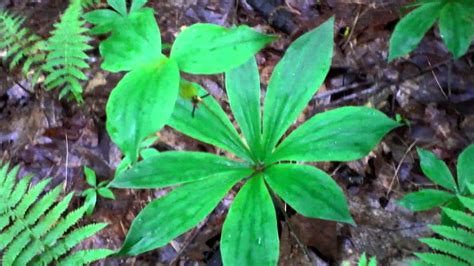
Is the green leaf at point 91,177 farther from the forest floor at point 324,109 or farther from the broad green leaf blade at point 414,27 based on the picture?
the broad green leaf blade at point 414,27

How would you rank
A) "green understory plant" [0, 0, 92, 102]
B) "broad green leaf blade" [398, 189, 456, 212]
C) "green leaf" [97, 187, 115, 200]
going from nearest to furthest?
"broad green leaf blade" [398, 189, 456, 212]
"green leaf" [97, 187, 115, 200]
"green understory plant" [0, 0, 92, 102]

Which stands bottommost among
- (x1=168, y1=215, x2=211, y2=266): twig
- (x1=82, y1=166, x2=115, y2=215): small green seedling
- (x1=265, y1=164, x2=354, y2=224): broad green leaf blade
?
(x1=168, y1=215, x2=211, y2=266): twig

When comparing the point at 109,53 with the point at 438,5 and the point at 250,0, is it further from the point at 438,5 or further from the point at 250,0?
the point at 250,0

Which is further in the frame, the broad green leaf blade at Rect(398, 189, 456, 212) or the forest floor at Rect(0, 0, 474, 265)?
the forest floor at Rect(0, 0, 474, 265)

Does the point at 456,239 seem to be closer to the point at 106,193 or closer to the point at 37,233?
the point at 106,193

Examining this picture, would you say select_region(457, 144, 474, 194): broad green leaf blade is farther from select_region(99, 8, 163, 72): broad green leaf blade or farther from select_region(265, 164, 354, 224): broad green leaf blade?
select_region(99, 8, 163, 72): broad green leaf blade

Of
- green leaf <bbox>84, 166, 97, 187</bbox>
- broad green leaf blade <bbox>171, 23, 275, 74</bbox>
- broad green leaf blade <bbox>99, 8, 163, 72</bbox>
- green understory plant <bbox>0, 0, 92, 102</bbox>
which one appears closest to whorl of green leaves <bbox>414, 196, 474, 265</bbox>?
broad green leaf blade <bbox>171, 23, 275, 74</bbox>

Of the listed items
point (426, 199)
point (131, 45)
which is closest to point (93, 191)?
point (131, 45)
